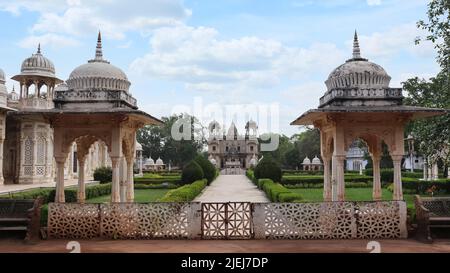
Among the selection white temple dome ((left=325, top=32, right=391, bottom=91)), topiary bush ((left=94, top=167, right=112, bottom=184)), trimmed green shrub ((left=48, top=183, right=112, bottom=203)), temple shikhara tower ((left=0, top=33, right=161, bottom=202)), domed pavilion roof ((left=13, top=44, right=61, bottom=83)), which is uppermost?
domed pavilion roof ((left=13, top=44, right=61, bottom=83))

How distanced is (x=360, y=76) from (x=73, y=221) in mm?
8301

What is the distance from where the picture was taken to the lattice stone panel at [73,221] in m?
9.39

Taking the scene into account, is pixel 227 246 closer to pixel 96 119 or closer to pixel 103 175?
pixel 96 119

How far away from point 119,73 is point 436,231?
934cm

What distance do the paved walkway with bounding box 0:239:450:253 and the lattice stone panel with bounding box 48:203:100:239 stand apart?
31 centimetres

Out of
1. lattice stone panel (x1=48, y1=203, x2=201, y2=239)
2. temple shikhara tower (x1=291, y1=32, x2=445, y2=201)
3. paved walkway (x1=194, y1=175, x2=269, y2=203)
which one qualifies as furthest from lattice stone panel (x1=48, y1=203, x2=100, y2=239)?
paved walkway (x1=194, y1=175, x2=269, y2=203)

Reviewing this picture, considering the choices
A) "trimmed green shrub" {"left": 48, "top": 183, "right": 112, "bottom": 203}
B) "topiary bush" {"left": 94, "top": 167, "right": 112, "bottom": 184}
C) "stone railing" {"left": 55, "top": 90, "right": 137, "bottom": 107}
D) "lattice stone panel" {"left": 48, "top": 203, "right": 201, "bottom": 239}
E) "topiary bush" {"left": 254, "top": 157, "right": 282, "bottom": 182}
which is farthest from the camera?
"topiary bush" {"left": 94, "top": 167, "right": 112, "bottom": 184}

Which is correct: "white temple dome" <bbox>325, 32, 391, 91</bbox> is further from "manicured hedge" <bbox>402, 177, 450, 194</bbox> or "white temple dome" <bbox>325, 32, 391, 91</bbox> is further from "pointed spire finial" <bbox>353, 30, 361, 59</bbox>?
"manicured hedge" <bbox>402, 177, 450, 194</bbox>

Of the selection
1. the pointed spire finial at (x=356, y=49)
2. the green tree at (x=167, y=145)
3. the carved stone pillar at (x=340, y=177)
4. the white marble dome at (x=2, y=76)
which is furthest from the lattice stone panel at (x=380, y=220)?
the green tree at (x=167, y=145)

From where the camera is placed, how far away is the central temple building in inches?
2907

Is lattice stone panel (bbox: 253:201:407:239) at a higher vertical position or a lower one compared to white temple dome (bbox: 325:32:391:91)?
lower

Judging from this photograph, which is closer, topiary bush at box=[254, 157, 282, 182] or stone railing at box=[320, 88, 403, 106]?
stone railing at box=[320, 88, 403, 106]
